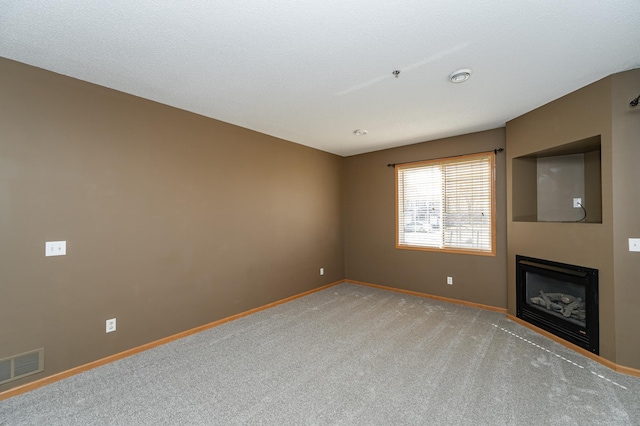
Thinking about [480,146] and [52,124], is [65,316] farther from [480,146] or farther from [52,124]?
[480,146]

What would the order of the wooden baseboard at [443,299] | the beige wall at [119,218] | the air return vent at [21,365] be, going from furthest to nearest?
the wooden baseboard at [443,299]
the beige wall at [119,218]
the air return vent at [21,365]

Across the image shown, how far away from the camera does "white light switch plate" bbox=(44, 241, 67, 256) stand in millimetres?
2396

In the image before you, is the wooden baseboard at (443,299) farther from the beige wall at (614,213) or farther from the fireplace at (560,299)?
the beige wall at (614,213)

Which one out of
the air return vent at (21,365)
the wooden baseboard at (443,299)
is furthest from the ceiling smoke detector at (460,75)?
the air return vent at (21,365)

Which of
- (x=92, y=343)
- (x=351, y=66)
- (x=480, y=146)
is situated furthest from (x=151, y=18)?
(x=480, y=146)

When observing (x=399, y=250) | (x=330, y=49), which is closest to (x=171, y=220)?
(x=330, y=49)

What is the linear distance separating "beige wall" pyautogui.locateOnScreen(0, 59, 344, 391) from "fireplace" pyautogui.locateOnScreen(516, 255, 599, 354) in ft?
11.1

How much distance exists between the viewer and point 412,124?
3799 mm

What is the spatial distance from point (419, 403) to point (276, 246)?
9.51 ft

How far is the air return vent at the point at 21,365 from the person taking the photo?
2.17 meters

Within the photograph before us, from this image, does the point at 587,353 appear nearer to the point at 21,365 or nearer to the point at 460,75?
the point at 460,75

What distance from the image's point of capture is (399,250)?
5.02m

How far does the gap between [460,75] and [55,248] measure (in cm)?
380

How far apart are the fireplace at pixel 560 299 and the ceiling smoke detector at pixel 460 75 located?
7.27 feet
